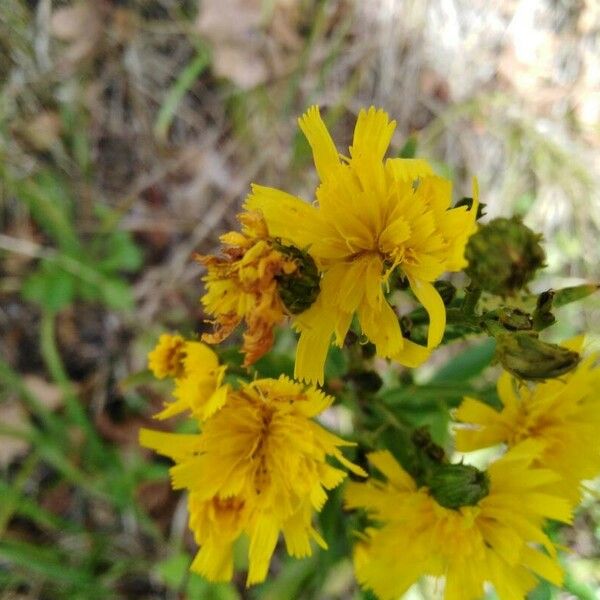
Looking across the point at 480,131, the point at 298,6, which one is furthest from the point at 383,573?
the point at 298,6

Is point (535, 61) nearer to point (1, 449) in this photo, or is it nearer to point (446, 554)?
point (446, 554)

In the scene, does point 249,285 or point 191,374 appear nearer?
point 249,285

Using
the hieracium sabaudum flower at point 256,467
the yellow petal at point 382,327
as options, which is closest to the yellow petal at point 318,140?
the yellow petal at point 382,327

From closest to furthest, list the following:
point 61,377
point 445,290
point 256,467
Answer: point 445,290 < point 256,467 < point 61,377

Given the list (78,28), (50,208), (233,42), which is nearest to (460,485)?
(50,208)

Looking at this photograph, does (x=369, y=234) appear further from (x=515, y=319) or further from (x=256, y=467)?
(x=256, y=467)

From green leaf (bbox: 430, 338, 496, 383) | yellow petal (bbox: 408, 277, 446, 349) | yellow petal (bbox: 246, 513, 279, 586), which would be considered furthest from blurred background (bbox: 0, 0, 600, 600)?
yellow petal (bbox: 408, 277, 446, 349)

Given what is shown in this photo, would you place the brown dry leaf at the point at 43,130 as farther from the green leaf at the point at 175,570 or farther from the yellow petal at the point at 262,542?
the yellow petal at the point at 262,542
